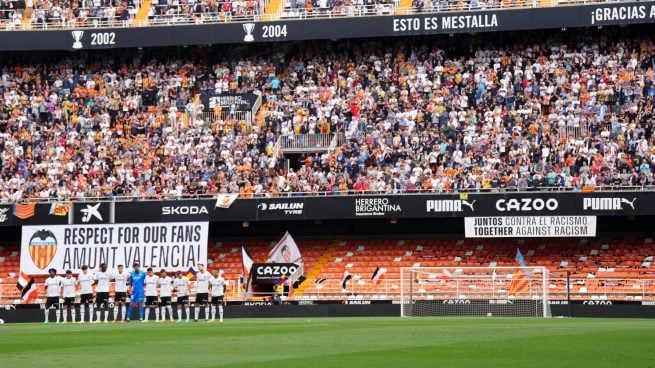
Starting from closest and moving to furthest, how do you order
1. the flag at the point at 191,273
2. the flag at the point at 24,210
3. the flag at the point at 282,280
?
1. the flag at the point at 282,280
2. the flag at the point at 191,273
3. the flag at the point at 24,210

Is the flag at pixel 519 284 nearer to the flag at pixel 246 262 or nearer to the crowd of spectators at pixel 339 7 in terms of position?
the flag at pixel 246 262

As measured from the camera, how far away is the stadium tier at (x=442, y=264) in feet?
127

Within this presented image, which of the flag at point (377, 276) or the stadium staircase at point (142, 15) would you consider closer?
the flag at point (377, 276)

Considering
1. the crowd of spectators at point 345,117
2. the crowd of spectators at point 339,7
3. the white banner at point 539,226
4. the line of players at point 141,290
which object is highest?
the crowd of spectators at point 339,7

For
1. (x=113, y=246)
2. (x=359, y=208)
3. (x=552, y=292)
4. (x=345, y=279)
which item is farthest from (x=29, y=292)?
(x=552, y=292)

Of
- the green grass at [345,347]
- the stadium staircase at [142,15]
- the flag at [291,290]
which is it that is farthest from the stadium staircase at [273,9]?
the green grass at [345,347]

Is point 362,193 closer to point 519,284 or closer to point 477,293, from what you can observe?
point 477,293

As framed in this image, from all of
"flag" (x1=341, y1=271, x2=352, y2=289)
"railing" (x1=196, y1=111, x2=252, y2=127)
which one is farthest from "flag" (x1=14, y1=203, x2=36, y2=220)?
"flag" (x1=341, y1=271, x2=352, y2=289)

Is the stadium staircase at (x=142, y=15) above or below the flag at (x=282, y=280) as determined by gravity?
above

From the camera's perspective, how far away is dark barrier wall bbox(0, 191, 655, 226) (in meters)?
40.7

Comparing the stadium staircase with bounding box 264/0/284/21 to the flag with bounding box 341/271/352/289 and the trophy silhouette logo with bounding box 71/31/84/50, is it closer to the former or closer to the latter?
the trophy silhouette logo with bounding box 71/31/84/50

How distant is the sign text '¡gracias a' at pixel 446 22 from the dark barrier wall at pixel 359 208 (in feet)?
25.1

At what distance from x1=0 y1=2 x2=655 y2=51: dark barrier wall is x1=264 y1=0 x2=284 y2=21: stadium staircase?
118 centimetres

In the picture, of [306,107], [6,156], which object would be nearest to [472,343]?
Answer: [306,107]
